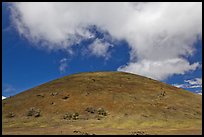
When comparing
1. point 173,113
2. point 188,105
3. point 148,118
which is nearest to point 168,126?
point 148,118

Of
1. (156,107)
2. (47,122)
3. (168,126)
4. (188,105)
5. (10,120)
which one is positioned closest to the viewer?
(168,126)

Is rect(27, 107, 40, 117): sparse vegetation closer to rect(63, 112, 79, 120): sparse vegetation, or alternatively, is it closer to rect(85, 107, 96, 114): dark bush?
rect(63, 112, 79, 120): sparse vegetation

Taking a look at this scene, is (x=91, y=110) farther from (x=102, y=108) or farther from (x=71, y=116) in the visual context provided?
(x=71, y=116)

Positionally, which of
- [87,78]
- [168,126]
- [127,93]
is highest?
[87,78]

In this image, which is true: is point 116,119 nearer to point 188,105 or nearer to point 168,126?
point 168,126

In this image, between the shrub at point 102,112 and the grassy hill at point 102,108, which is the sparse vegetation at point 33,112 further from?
the shrub at point 102,112

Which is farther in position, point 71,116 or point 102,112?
point 102,112

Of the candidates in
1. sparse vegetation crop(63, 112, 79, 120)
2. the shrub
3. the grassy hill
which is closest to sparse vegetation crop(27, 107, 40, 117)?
the grassy hill

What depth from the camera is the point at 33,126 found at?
5531cm

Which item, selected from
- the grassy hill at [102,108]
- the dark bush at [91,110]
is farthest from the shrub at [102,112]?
the dark bush at [91,110]

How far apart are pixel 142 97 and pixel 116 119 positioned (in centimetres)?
1655

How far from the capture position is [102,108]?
6656 cm

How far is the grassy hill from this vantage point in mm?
53844

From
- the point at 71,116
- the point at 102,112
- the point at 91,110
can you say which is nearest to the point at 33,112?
the point at 71,116
